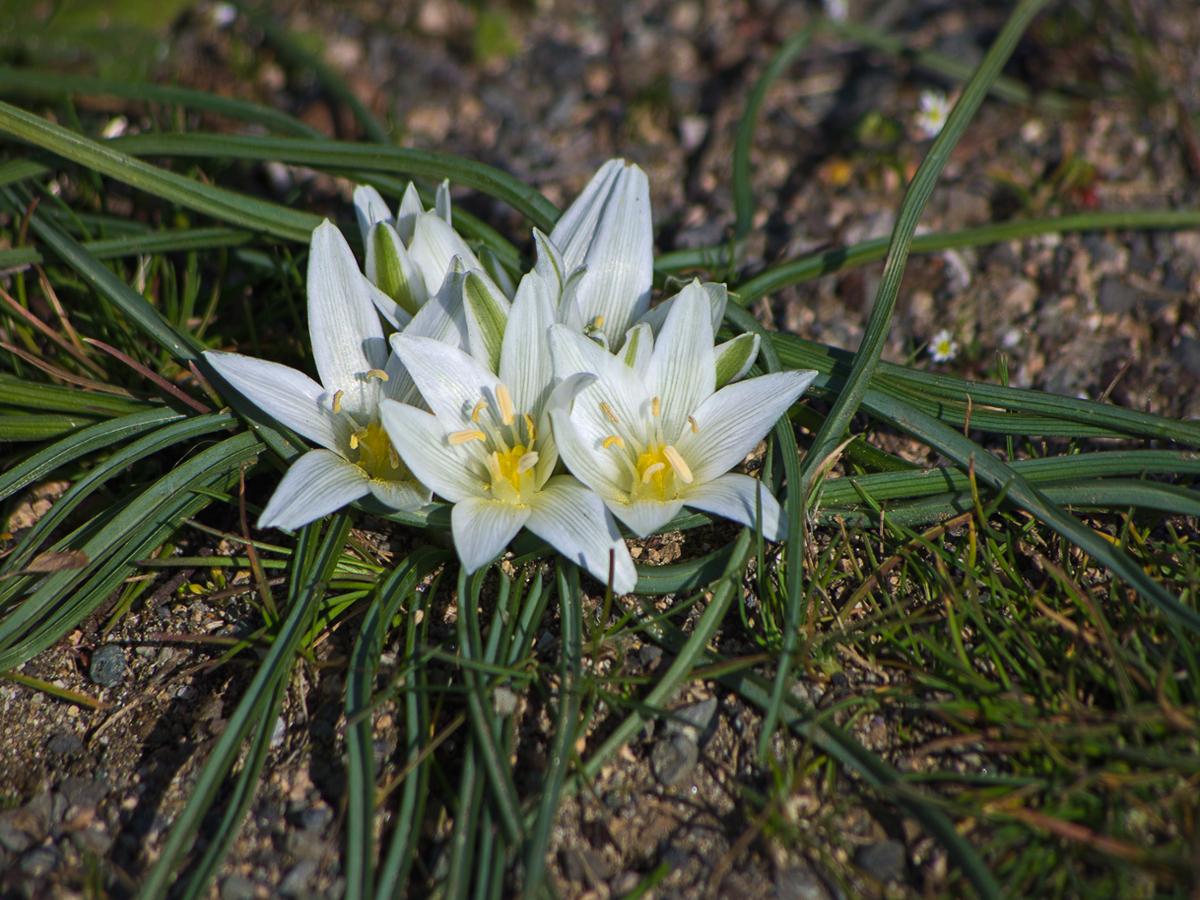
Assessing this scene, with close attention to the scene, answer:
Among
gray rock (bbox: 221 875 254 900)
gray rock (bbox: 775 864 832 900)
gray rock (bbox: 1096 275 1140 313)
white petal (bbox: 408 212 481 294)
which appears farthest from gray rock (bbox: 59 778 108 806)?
gray rock (bbox: 1096 275 1140 313)

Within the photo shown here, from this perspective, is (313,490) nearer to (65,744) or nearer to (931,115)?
(65,744)

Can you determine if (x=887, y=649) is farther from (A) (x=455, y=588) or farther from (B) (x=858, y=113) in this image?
(B) (x=858, y=113)

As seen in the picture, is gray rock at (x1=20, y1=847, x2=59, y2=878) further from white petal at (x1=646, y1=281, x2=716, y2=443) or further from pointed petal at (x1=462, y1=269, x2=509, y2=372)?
white petal at (x1=646, y1=281, x2=716, y2=443)

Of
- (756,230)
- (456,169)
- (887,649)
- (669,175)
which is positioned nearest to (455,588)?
(887,649)

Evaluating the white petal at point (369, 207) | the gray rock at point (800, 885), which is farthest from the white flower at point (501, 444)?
the gray rock at point (800, 885)

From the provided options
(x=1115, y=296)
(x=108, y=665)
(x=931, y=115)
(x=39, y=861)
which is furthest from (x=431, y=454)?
(x=931, y=115)
